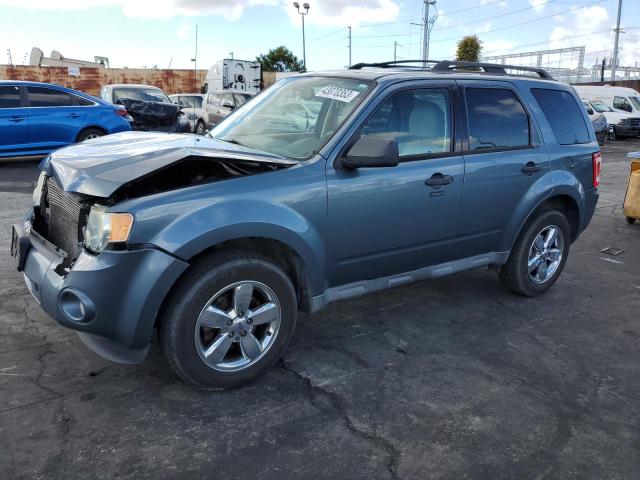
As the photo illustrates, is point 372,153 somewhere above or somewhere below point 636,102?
below

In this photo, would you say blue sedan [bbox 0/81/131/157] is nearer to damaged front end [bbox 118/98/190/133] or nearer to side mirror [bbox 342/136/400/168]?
damaged front end [bbox 118/98/190/133]

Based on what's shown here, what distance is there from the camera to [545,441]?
2.88 meters

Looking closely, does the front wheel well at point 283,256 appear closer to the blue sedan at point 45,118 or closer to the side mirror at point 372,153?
the side mirror at point 372,153

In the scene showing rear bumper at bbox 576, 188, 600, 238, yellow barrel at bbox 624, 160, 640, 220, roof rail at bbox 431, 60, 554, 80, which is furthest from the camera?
yellow barrel at bbox 624, 160, 640, 220

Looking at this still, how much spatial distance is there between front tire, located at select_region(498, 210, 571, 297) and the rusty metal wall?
1246 inches

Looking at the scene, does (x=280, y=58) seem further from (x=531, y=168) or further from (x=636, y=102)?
(x=531, y=168)

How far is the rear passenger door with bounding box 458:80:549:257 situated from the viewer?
411 cm

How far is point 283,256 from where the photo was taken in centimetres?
343

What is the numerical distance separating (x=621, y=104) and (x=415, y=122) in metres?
26.2

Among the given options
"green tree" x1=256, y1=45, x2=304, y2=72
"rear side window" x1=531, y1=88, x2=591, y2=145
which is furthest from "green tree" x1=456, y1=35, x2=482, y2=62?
"rear side window" x1=531, y1=88, x2=591, y2=145

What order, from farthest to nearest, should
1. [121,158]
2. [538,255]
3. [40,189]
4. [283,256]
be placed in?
1. [538,255]
2. [40,189]
3. [283,256]
4. [121,158]

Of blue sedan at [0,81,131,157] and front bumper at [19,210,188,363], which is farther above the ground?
blue sedan at [0,81,131,157]

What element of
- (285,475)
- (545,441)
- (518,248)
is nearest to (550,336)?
(518,248)

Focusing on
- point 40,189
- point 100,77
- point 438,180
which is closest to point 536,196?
point 438,180
